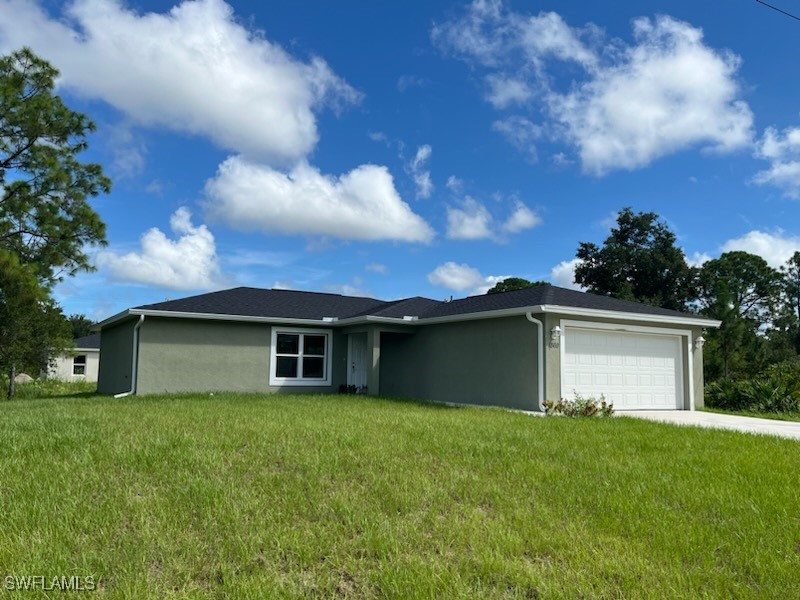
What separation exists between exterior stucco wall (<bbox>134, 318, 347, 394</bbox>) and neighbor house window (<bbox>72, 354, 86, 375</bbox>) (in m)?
Result: 22.7

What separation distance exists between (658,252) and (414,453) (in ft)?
128

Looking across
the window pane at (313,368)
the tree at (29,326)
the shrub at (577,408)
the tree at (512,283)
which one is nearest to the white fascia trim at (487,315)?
the shrub at (577,408)

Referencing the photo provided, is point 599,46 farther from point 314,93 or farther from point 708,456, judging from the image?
point 708,456

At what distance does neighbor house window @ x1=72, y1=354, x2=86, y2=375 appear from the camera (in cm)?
3481

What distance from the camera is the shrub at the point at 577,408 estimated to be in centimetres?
1222

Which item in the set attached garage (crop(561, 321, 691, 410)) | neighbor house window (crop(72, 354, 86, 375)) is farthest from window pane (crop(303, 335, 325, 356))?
neighbor house window (crop(72, 354, 86, 375))

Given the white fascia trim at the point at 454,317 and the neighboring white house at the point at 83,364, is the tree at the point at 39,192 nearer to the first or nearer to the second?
the white fascia trim at the point at 454,317

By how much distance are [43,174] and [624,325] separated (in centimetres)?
1993

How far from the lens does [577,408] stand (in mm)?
12570

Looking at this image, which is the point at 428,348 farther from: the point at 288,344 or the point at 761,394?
the point at 761,394

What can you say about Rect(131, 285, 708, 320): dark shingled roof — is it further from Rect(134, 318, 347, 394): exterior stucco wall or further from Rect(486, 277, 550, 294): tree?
Rect(486, 277, 550, 294): tree

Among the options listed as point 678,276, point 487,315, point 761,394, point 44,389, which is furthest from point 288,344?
point 678,276

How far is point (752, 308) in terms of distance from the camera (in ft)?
142

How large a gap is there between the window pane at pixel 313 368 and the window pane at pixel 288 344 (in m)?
0.47
